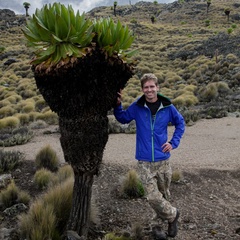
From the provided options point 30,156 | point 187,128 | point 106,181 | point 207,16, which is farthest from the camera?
point 207,16

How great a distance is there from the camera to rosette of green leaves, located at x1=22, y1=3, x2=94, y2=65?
3.85m

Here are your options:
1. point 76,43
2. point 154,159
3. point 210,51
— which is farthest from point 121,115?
point 210,51

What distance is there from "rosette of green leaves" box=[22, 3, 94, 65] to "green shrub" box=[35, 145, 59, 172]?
5037 millimetres

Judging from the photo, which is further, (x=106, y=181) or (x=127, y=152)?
(x=127, y=152)

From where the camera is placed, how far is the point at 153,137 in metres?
4.75

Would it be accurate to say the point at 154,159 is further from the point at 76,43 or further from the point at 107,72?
the point at 76,43

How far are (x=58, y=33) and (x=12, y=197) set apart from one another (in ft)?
12.8

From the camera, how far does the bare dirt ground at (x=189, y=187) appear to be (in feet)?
18.7

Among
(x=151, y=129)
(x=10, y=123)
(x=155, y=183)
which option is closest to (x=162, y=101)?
(x=151, y=129)

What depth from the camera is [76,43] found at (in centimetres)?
404

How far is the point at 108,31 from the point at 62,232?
2.90 m

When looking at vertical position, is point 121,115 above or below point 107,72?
below

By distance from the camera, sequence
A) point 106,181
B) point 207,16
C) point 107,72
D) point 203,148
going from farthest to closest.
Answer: point 207,16 → point 203,148 → point 106,181 → point 107,72

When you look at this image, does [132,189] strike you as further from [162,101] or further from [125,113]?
[162,101]
